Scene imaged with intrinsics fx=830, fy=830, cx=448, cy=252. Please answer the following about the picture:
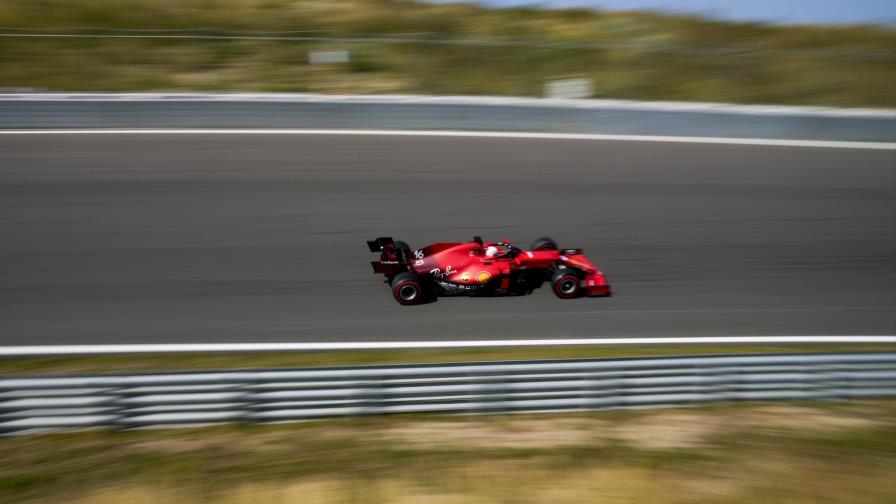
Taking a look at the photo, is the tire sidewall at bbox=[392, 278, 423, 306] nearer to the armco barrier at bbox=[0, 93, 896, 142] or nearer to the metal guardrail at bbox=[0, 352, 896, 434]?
the metal guardrail at bbox=[0, 352, 896, 434]

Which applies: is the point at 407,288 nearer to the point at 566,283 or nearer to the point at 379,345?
the point at 379,345

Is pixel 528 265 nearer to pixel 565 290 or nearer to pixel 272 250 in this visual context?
pixel 565 290

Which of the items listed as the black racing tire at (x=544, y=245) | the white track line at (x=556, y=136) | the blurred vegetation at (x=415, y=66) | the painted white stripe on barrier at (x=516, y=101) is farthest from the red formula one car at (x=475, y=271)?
the blurred vegetation at (x=415, y=66)

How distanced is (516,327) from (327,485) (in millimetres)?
3542

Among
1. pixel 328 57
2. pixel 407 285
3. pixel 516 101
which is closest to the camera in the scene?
pixel 407 285

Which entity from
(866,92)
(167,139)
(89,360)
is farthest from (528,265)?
(866,92)

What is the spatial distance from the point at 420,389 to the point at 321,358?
1.79 meters

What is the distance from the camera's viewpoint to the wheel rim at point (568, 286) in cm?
1004

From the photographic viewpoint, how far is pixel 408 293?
32.2ft

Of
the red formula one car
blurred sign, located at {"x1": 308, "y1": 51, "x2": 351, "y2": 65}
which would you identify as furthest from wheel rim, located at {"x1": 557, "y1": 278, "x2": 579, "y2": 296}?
blurred sign, located at {"x1": 308, "y1": 51, "x2": 351, "y2": 65}

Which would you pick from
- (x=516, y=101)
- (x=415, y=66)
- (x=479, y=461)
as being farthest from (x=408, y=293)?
(x=415, y=66)

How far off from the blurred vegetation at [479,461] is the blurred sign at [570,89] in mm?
9406

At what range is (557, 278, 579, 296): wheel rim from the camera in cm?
1004

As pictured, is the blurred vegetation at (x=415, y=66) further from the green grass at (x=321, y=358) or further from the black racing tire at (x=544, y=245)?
the green grass at (x=321, y=358)
